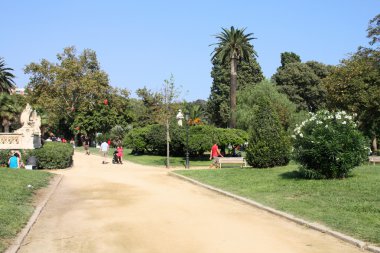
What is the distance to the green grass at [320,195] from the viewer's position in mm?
9273

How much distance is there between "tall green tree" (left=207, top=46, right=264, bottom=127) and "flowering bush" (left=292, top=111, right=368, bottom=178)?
57749mm

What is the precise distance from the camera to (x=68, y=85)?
62.7m

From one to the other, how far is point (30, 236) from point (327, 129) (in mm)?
10077

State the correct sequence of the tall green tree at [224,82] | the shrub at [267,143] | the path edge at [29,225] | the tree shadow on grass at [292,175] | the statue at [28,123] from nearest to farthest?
the path edge at [29,225] → the tree shadow on grass at [292,175] → the shrub at [267,143] → the statue at [28,123] → the tall green tree at [224,82]

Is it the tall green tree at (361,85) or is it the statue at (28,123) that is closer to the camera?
the statue at (28,123)

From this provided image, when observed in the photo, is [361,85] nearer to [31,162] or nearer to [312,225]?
[31,162]

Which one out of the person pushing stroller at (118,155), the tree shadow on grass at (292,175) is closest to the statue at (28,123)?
the person pushing stroller at (118,155)

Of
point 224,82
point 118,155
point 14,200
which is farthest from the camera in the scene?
point 224,82

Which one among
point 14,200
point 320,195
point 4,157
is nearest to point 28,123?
point 4,157

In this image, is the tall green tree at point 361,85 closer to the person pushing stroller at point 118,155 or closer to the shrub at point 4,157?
the person pushing stroller at point 118,155

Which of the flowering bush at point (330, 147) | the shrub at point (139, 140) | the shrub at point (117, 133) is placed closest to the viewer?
the flowering bush at point (330, 147)

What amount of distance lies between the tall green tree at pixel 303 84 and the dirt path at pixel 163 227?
55.9m

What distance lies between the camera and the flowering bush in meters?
14.5

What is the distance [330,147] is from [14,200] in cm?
975
